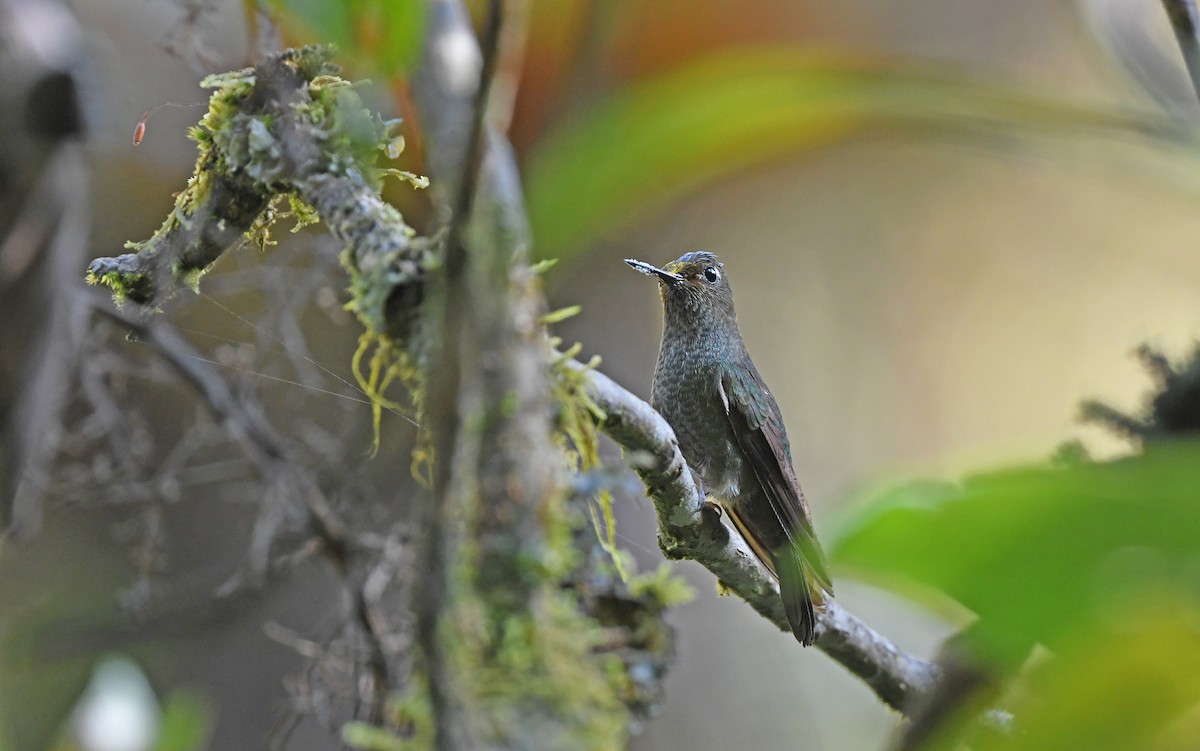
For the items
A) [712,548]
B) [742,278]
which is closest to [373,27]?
[712,548]

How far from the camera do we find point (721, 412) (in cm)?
159

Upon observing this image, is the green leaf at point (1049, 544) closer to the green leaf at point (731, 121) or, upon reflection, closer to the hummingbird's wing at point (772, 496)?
the green leaf at point (731, 121)

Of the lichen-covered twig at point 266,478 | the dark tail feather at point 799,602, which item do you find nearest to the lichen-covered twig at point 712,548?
the dark tail feather at point 799,602

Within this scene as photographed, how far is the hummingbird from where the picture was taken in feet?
4.83

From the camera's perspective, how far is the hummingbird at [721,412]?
4.83 ft

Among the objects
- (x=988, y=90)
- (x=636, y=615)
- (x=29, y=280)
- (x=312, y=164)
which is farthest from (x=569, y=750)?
(x=29, y=280)

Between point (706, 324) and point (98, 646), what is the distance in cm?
146

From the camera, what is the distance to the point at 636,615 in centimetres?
136

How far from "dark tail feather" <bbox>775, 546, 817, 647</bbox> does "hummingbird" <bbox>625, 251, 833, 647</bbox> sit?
8 cm

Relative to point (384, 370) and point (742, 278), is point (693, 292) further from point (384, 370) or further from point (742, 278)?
point (742, 278)

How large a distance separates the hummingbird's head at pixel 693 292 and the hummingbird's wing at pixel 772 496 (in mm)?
109

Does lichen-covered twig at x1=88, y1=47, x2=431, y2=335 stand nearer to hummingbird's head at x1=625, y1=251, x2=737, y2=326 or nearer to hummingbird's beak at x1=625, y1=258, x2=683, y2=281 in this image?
hummingbird's beak at x1=625, y1=258, x2=683, y2=281

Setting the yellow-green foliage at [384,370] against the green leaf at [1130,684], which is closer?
the green leaf at [1130,684]

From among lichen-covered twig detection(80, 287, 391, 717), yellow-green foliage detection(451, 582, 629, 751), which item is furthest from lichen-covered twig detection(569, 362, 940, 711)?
lichen-covered twig detection(80, 287, 391, 717)
